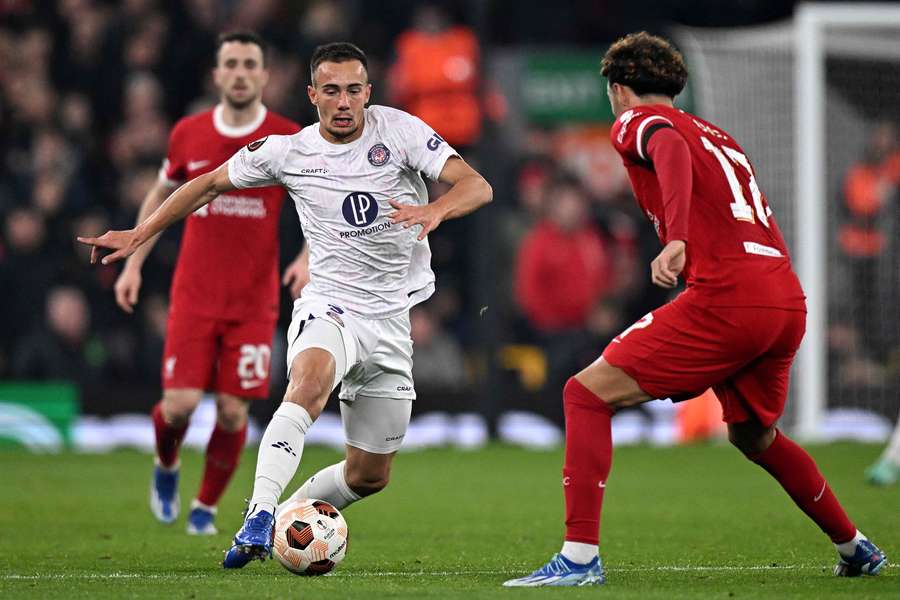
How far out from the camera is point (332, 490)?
6945mm

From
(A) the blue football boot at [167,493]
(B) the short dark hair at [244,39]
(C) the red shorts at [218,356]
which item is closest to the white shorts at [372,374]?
Answer: (C) the red shorts at [218,356]

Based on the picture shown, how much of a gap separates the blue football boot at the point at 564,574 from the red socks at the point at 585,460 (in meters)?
0.09

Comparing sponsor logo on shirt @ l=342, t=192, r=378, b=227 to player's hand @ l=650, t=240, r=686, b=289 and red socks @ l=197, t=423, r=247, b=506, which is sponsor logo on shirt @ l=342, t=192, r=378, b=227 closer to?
player's hand @ l=650, t=240, r=686, b=289

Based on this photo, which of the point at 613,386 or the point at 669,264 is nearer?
the point at 669,264

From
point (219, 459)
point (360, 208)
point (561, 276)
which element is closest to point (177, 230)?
point (561, 276)

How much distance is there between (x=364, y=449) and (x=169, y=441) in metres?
2.35

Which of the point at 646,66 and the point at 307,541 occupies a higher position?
the point at 646,66

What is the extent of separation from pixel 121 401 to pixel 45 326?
1.10 metres

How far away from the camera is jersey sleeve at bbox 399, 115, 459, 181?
21.9ft

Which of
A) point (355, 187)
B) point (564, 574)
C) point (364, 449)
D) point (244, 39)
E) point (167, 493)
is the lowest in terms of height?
point (167, 493)

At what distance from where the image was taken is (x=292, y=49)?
17.5m

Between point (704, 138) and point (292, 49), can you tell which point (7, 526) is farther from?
point (292, 49)

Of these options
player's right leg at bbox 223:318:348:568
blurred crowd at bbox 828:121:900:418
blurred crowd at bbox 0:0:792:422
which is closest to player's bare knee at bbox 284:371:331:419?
player's right leg at bbox 223:318:348:568

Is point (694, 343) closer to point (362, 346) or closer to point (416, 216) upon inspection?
point (416, 216)
